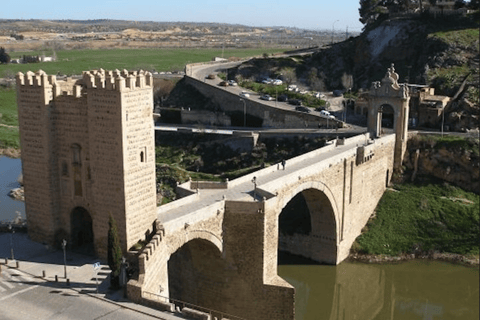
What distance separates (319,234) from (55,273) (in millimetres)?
16137

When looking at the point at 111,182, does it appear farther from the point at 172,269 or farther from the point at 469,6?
the point at 469,6

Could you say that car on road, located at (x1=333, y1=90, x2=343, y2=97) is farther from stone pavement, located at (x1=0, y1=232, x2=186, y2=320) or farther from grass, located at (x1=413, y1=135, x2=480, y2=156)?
→ stone pavement, located at (x1=0, y1=232, x2=186, y2=320)

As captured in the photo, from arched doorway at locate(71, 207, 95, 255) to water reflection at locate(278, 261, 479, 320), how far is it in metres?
10.5

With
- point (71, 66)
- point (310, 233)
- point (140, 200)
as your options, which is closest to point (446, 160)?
point (310, 233)

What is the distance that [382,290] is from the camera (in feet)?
88.2

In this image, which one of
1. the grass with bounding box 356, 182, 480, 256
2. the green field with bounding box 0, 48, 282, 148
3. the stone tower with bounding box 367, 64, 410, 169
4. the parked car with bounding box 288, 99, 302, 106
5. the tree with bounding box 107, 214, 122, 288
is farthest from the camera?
the green field with bounding box 0, 48, 282, 148

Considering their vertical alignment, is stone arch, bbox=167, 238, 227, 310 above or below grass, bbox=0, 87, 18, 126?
below

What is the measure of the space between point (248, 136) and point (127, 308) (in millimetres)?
28834

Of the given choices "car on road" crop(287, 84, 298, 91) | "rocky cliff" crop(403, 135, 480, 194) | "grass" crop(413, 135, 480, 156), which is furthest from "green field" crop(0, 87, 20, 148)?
"grass" crop(413, 135, 480, 156)

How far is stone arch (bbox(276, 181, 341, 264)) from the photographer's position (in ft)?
89.9

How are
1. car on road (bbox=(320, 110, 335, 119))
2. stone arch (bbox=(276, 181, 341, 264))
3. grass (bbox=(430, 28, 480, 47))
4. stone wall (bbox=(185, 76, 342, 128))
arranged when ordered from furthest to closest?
grass (bbox=(430, 28, 480, 47)), stone wall (bbox=(185, 76, 342, 128)), car on road (bbox=(320, 110, 335, 119)), stone arch (bbox=(276, 181, 341, 264))

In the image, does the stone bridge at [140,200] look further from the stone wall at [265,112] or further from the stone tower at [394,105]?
the stone wall at [265,112]

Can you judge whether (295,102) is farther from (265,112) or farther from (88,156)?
(88,156)

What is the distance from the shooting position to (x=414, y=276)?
27.5 meters
